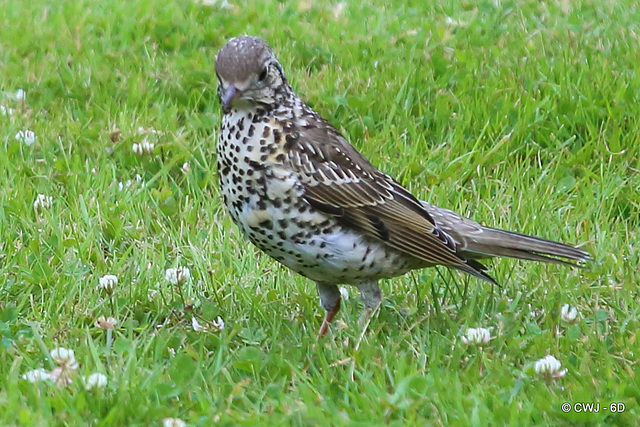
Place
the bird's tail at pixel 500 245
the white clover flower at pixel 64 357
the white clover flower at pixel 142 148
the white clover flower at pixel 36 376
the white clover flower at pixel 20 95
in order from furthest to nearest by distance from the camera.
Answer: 1. the white clover flower at pixel 20 95
2. the white clover flower at pixel 142 148
3. the bird's tail at pixel 500 245
4. the white clover flower at pixel 64 357
5. the white clover flower at pixel 36 376

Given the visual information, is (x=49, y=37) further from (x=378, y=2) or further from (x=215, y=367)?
(x=215, y=367)

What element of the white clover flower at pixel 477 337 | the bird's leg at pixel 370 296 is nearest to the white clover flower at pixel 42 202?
the bird's leg at pixel 370 296

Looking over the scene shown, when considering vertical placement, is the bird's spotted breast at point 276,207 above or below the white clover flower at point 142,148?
above

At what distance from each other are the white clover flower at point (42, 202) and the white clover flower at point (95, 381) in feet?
6.79

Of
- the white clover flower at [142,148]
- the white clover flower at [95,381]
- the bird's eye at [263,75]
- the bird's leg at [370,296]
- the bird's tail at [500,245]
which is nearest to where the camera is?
the white clover flower at [95,381]

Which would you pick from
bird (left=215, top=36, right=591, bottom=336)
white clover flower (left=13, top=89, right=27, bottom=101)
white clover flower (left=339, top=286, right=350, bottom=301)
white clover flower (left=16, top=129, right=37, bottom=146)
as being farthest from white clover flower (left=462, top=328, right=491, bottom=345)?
white clover flower (left=13, top=89, right=27, bottom=101)

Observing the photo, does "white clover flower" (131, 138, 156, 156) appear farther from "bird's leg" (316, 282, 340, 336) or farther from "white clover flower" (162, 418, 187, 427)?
"white clover flower" (162, 418, 187, 427)

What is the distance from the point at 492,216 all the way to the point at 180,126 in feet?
7.30

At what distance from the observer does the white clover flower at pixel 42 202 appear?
19.0 feet

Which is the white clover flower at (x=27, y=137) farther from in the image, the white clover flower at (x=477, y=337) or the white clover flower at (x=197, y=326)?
the white clover flower at (x=477, y=337)

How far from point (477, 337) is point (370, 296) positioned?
58cm

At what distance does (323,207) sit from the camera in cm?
451

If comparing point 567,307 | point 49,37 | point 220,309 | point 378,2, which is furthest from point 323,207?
point 378,2

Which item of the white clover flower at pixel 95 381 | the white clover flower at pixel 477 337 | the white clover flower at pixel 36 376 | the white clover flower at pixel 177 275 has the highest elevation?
the white clover flower at pixel 95 381
